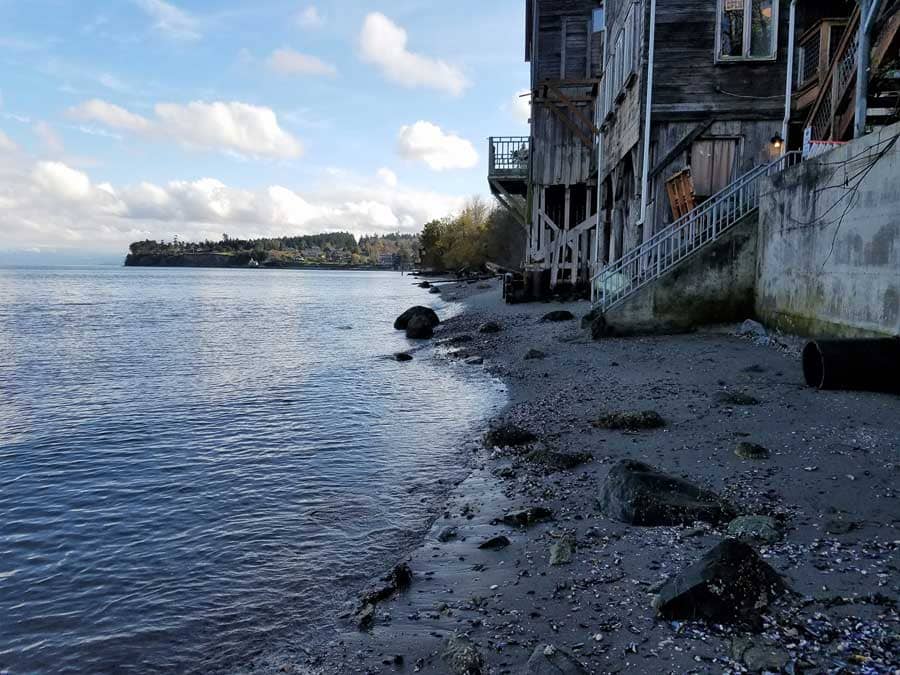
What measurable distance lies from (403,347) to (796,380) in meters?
14.5

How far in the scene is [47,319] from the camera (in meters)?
35.2

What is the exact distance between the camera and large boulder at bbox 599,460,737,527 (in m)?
5.65

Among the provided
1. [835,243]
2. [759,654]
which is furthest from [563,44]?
[759,654]

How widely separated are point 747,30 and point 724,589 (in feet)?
52.1

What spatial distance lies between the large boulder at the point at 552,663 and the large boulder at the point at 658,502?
208cm

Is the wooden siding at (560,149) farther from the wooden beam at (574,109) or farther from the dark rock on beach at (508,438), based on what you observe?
the dark rock on beach at (508,438)

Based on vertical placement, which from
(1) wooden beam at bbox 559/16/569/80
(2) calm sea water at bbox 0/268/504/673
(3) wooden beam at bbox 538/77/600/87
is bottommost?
(2) calm sea water at bbox 0/268/504/673

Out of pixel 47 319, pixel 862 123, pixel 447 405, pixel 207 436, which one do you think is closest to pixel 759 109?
pixel 862 123

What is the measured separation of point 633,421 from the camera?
29.4 feet

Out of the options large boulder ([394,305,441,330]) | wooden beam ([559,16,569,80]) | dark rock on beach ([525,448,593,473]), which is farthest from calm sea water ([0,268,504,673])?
wooden beam ([559,16,569,80])

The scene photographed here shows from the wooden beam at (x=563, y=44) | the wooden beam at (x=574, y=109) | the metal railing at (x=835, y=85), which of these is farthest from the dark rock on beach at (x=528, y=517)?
the wooden beam at (x=563, y=44)

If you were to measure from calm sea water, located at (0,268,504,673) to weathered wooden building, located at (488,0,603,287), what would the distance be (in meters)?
13.2

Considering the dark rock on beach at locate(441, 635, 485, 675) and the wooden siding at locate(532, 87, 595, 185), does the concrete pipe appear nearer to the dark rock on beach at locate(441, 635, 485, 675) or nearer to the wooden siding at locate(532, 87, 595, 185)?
the dark rock on beach at locate(441, 635, 485, 675)

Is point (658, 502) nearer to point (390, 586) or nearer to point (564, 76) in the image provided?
point (390, 586)
